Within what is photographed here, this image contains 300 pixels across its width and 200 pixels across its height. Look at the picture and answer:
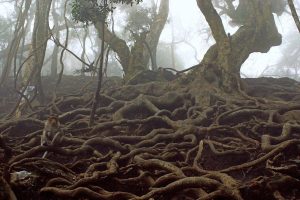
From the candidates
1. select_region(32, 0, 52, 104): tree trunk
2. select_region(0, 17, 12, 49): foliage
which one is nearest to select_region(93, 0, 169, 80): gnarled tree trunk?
select_region(32, 0, 52, 104): tree trunk

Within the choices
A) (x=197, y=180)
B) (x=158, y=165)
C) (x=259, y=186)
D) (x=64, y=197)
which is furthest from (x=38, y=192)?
(x=259, y=186)

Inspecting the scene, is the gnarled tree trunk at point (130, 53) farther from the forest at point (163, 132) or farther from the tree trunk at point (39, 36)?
the tree trunk at point (39, 36)

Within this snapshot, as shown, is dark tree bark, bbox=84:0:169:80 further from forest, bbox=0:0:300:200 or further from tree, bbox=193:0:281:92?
tree, bbox=193:0:281:92

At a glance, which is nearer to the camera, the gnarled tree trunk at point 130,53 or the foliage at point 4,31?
the gnarled tree trunk at point 130,53

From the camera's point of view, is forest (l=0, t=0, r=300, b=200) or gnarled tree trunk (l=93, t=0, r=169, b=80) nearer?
forest (l=0, t=0, r=300, b=200)

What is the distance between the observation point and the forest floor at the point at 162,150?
12.4ft

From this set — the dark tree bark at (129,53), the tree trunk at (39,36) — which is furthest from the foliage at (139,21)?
the tree trunk at (39,36)

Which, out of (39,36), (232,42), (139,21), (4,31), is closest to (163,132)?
(232,42)

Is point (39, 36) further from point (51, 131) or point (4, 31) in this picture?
point (4, 31)

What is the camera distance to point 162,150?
5582 mm

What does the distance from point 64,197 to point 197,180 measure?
1.37 m

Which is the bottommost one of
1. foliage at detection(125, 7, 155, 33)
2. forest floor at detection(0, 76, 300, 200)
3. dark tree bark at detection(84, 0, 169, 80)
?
forest floor at detection(0, 76, 300, 200)

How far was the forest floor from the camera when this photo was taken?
3.79 metres

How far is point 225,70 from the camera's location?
29.8 ft
